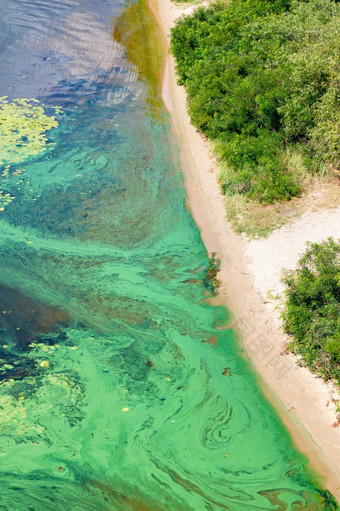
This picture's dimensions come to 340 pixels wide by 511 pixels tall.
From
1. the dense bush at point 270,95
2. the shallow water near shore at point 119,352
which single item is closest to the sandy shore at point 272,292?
the shallow water near shore at point 119,352

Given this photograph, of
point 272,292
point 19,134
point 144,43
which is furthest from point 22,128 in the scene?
point 272,292

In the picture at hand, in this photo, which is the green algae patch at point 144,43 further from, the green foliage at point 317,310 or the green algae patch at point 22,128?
the green foliage at point 317,310

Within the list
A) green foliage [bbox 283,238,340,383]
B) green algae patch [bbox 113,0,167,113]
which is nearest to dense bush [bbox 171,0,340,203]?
green algae patch [bbox 113,0,167,113]

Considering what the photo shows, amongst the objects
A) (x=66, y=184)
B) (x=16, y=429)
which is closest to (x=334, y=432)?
(x=16, y=429)

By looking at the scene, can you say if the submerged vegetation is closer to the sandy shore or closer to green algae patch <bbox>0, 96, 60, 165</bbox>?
green algae patch <bbox>0, 96, 60, 165</bbox>

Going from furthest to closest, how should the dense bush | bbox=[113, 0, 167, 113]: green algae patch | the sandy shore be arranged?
bbox=[113, 0, 167, 113]: green algae patch < the dense bush < the sandy shore

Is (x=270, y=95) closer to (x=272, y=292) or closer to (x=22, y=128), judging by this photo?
(x=272, y=292)
